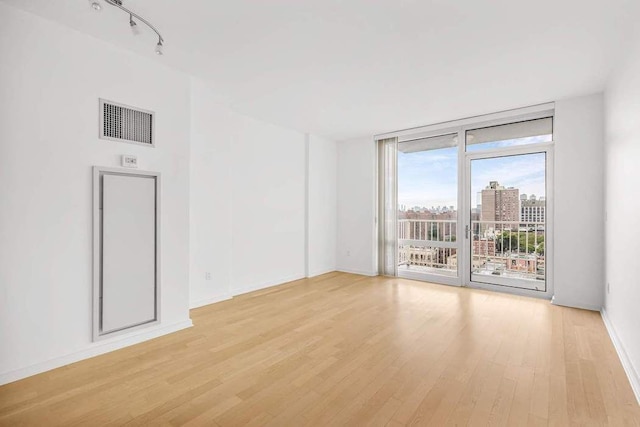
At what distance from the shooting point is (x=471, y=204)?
16.9 feet

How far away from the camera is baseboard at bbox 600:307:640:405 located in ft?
7.15

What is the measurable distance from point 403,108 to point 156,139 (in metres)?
3.30

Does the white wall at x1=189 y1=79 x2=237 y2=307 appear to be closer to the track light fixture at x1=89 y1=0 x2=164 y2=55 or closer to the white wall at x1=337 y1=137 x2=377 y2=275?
the track light fixture at x1=89 y1=0 x2=164 y2=55

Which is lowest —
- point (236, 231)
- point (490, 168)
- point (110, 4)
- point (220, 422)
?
point (220, 422)

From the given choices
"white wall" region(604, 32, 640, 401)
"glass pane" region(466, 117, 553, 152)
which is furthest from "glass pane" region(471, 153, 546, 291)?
"white wall" region(604, 32, 640, 401)

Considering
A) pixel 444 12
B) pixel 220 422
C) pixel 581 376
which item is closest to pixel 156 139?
pixel 220 422

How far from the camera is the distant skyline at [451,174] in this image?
15.2 feet

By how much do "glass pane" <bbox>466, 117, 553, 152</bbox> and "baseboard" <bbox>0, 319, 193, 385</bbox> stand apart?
503 cm

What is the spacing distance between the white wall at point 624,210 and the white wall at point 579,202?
0.36 metres

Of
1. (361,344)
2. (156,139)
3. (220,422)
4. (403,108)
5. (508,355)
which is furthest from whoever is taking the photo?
(403,108)

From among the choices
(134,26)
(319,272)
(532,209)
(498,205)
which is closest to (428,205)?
(498,205)

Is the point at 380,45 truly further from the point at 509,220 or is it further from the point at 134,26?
the point at 509,220

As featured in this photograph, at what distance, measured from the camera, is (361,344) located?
2.95 metres

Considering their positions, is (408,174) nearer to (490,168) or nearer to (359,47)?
(490,168)
